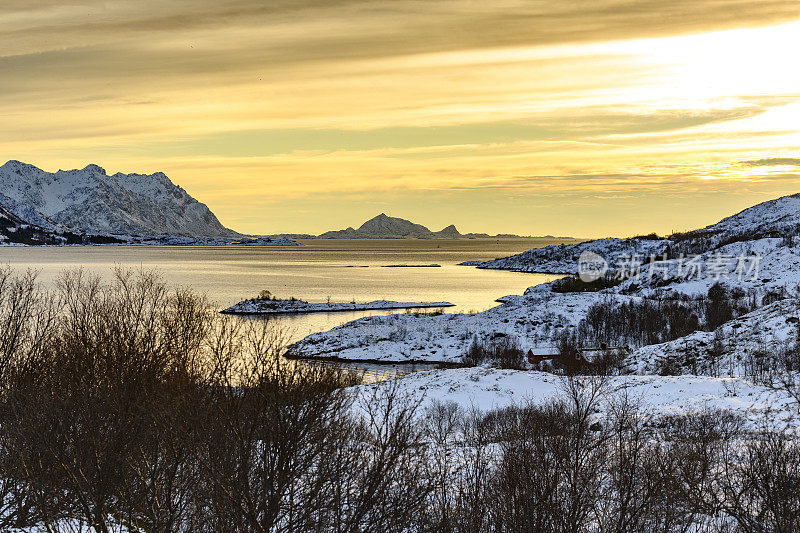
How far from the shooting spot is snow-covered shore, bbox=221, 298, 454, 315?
94.8 metres

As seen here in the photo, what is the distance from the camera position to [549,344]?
6869 cm

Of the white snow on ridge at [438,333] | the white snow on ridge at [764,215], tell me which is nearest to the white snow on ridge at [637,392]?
the white snow on ridge at [438,333]

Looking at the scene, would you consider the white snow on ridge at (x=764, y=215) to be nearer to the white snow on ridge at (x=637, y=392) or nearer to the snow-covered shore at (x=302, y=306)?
the snow-covered shore at (x=302, y=306)

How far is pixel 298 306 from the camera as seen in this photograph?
3935 inches

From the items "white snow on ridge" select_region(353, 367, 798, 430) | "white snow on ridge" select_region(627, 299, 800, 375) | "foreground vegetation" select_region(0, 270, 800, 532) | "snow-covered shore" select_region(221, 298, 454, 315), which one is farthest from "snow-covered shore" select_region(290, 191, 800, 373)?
"foreground vegetation" select_region(0, 270, 800, 532)

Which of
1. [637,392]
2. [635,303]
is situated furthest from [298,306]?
[637,392]

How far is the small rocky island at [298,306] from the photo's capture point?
94750 millimetres

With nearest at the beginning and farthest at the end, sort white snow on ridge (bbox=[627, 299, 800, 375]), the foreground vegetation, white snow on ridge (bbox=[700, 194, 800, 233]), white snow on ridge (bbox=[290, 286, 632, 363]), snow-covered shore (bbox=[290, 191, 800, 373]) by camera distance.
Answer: the foreground vegetation < white snow on ridge (bbox=[627, 299, 800, 375]) < snow-covered shore (bbox=[290, 191, 800, 373]) < white snow on ridge (bbox=[290, 286, 632, 363]) < white snow on ridge (bbox=[700, 194, 800, 233])

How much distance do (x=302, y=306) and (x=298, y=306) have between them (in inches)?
23.1

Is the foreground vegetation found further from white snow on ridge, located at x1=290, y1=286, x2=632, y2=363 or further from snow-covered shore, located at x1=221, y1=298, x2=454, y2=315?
snow-covered shore, located at x1=221, y1=298, x2=454, y2=315

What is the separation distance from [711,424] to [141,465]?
19.6 metres

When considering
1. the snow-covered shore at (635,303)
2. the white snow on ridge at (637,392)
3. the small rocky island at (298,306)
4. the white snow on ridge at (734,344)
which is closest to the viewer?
the white snow on ridge at (637,392)

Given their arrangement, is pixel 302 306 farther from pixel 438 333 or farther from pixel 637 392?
pixel 637 392

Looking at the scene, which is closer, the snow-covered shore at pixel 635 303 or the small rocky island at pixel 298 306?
the snow-covered shore at pixel 635 303
